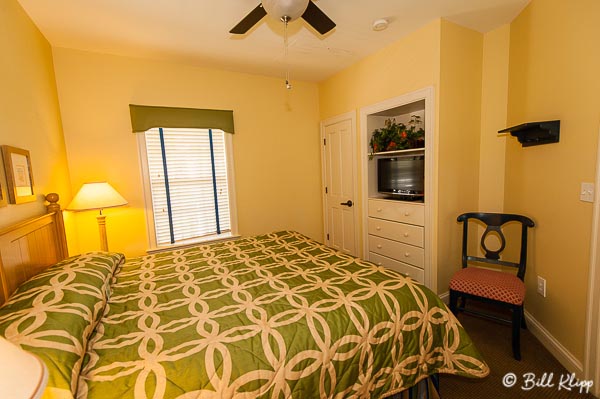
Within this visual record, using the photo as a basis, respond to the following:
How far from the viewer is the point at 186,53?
2764 millimetres

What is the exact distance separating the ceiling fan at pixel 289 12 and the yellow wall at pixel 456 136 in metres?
1.26

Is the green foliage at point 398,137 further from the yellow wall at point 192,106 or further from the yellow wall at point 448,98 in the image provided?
the yellow wall at point 192,106

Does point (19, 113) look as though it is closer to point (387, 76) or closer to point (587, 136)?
point (387, 76)

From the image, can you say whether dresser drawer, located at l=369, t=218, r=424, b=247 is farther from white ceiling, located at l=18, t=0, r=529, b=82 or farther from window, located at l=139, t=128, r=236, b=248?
white ceiling, located at l=18, t=0, r=529, b=82

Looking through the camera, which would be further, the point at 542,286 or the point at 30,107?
the point at 542,286

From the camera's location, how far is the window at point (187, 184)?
2.98 metres

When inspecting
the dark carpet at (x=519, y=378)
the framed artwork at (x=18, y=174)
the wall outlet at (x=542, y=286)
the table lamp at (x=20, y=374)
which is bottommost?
the dark carpet at (x=519, y=378)

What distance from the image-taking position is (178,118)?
117 inches

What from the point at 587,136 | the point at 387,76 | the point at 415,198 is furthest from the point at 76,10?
the point at 587,136

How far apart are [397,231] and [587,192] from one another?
1.50 metres

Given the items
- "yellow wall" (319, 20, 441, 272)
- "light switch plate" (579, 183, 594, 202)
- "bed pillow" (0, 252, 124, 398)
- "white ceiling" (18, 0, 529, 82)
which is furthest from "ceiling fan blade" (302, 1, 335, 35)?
"bed pillow" (0, 252, 124, 398)

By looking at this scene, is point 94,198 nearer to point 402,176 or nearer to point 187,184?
point 187,184

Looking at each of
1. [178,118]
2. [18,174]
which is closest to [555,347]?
[18,174]

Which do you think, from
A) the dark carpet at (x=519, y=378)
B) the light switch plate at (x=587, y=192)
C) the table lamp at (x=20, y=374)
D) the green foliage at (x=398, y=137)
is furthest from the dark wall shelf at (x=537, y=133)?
the table lamp at (x=20, y=374)
